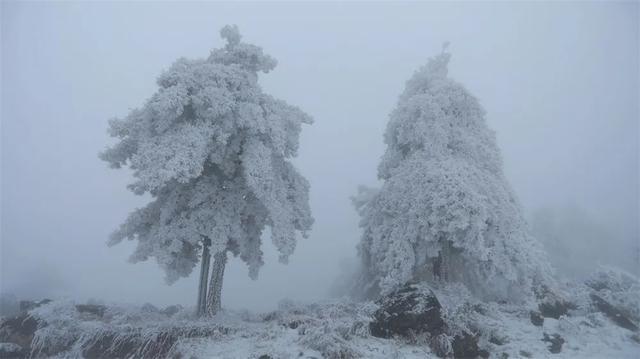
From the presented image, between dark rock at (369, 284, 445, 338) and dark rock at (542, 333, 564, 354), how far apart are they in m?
3.63

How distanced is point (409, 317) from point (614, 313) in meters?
9.51

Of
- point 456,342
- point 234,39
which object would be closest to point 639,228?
point 456,342

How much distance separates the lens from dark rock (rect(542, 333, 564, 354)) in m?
13.8

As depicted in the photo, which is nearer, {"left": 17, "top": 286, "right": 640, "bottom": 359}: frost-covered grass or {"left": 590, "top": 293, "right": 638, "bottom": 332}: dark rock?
{"left": 17, "top": 286, "right": 640, "bottom": 359}: frost-covered grass

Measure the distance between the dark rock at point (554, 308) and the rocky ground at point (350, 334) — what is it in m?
0.40

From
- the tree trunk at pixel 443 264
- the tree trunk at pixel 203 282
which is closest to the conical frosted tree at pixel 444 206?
the tree trunk at pixel 443 264

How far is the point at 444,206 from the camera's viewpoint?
17.4 m

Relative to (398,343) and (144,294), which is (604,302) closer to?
(398,343)

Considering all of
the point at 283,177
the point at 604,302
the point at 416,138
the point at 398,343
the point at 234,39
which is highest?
the point at 234,39

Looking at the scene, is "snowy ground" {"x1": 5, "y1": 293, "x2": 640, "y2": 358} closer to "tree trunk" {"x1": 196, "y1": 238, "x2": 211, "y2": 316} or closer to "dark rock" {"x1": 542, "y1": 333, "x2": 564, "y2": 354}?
"dark rock" {"x1": 542, "y1": 333, "x2": 564, "y2": 354}

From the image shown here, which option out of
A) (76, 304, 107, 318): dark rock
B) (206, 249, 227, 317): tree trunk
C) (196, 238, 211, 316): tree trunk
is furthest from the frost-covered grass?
(196, 238, 211, 316): tree trunk

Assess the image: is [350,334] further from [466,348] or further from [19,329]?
[19,329]

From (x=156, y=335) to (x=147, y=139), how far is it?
6418 millimetres

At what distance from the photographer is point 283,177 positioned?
725 inches
